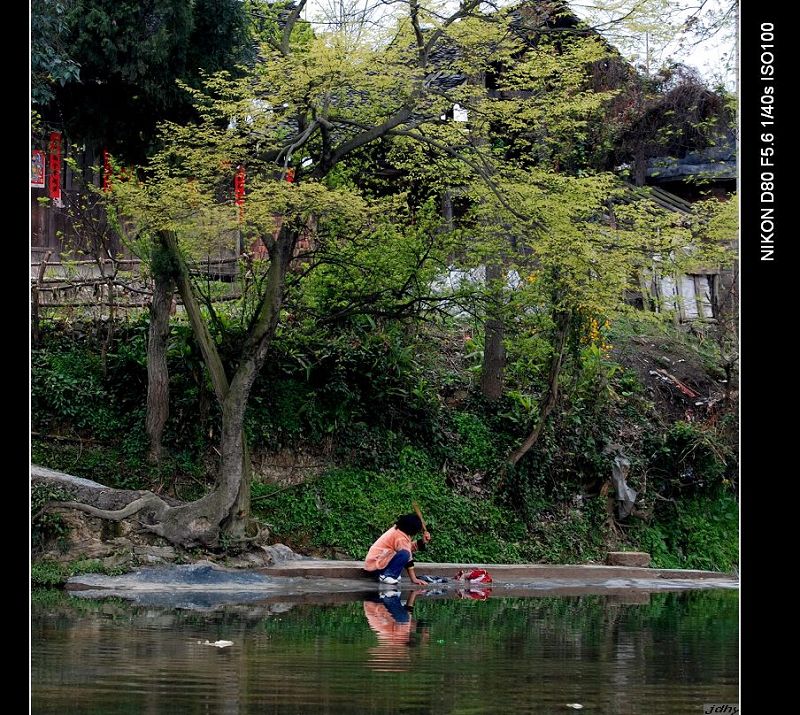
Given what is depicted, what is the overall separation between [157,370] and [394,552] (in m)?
5.70

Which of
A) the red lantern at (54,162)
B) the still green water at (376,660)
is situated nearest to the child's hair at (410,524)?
the still green water at (376,660)

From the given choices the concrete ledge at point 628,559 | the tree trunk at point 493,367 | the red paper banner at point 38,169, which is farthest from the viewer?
the tree trunk at point 493,367

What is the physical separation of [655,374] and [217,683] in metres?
20.5

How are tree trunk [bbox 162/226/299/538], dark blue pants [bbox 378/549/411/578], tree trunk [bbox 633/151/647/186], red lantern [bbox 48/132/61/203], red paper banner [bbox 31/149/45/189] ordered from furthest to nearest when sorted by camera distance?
tree trunk [bbox 633/151/647/186], red paper banner [bbox 31/149/45/189], red lantern [bbox 48/132/61/203], tree trunk [bbox 162/226/299/538], dark blue pants [bbox 378/549/411/578]

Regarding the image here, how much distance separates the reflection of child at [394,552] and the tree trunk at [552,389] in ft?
19.4

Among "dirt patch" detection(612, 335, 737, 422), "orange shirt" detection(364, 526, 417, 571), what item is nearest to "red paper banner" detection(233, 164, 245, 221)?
"orange shirt" detection(364, 526, 417, 571)

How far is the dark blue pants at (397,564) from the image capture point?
16703mm

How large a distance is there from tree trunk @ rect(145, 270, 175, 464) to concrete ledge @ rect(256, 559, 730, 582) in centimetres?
374

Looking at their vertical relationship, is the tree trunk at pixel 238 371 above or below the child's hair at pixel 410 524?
above

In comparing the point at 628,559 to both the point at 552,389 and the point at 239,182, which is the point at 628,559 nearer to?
the point at 552,389

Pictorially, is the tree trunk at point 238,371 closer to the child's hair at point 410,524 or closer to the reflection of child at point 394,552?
the reflection of child at point 394,552

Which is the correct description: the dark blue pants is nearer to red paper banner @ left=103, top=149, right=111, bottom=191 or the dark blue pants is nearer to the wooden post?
red paper banner @ left=103, top=149, right=111, bottom=191

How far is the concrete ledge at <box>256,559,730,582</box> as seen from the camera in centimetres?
1709

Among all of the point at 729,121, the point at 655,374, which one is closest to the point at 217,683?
the point at 655,374
